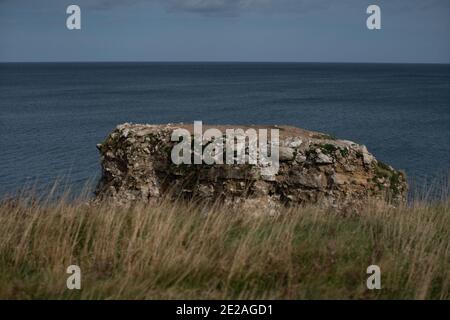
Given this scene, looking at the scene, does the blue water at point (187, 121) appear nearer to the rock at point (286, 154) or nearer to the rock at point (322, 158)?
the rock at point (322, 158)

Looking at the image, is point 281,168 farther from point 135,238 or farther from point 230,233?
point 135,238

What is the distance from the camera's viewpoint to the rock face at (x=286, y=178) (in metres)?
12.8

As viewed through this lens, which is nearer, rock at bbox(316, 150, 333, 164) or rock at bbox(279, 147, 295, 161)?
rock at bbox(316, 150, 333, 164)

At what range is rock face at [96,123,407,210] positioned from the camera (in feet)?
41.9

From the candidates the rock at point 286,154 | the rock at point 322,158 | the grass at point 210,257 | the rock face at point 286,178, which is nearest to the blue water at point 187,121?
the rock face at point 286,178

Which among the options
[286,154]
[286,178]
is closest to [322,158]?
[286,154]

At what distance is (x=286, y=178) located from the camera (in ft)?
42.6

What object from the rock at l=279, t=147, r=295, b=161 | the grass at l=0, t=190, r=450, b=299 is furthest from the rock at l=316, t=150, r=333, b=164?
the grass at l=0, t=190, r=450, b=299

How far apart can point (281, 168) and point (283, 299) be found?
782 cm

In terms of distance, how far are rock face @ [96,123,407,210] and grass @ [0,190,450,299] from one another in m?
4.80

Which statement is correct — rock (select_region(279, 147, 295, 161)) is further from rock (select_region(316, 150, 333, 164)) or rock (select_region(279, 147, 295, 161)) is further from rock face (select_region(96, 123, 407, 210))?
rock (select_region(316, 150, 333, 164))

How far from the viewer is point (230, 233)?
23.9 ft
